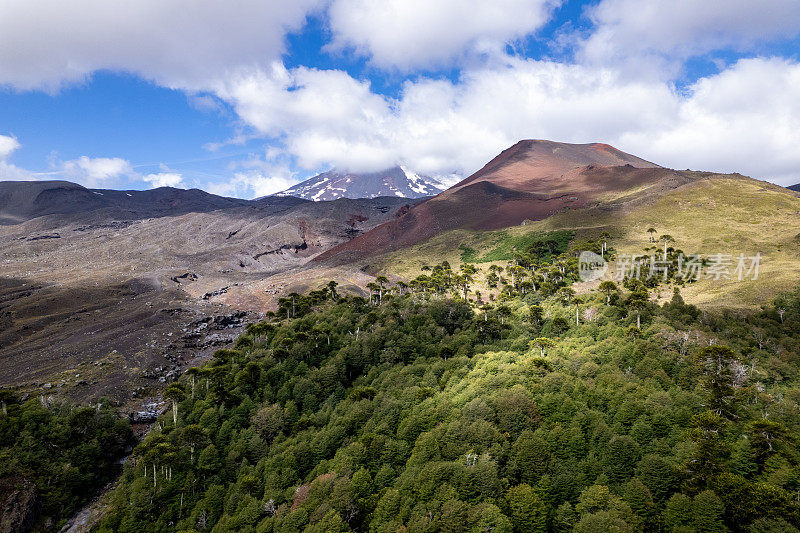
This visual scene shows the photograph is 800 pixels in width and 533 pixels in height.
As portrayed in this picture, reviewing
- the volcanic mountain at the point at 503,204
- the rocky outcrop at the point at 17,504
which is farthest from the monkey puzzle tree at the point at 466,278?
the rocky outcrop at the point at 17,504

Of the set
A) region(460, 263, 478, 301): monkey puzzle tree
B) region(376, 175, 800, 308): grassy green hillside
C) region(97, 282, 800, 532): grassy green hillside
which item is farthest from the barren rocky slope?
region(376, 175, 800, 308): grassy green hillside

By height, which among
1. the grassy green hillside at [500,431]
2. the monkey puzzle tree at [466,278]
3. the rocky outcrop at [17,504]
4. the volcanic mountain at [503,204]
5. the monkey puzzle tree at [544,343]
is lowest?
the rocky outcrop at [17,504]

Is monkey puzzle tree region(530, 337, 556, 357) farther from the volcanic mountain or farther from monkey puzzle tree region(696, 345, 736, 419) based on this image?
the volcanic mountain

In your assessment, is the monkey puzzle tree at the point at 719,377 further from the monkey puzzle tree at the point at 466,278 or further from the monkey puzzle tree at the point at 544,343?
the monkey puzzle tree at the point at 466,278

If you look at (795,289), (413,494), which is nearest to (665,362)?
(413,494)

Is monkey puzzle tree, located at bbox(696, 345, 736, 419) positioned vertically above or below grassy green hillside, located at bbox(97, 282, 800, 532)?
above

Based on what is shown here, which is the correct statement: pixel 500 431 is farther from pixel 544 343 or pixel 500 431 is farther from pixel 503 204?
pixel 503 204

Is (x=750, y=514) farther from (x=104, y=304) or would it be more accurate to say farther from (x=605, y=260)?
(x=104, y=304)

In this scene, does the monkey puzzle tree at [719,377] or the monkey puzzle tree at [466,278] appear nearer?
the monkey puzzle tree at [719,377]
